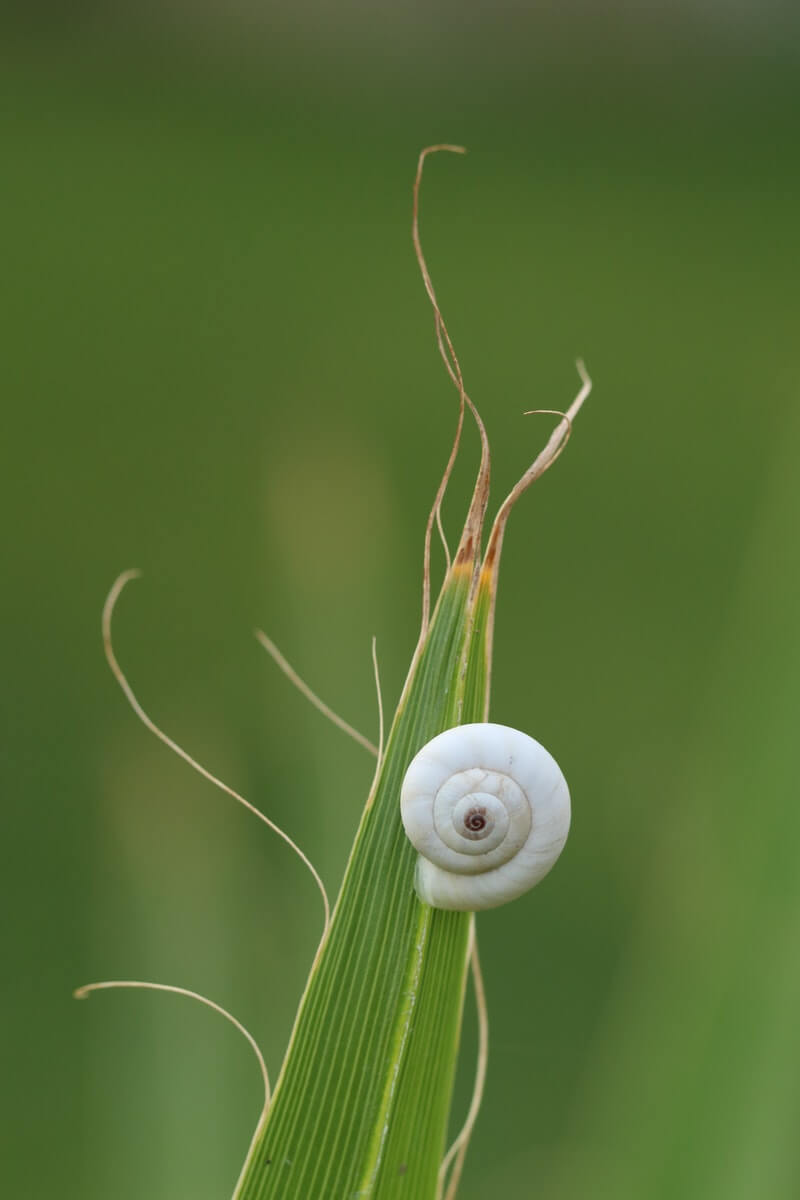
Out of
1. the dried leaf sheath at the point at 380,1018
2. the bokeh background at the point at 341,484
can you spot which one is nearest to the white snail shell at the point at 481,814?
the dried leaf sheath at the point at 380,1018

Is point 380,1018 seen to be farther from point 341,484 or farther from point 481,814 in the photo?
point 341,484

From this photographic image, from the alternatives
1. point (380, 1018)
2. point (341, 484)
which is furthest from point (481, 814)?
point (341, 484)

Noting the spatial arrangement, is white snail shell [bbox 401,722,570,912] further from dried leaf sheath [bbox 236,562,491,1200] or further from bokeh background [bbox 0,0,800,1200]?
bokeh background [bbox 0,0,800,1200]

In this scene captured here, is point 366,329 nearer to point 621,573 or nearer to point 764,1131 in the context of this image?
point 621,573

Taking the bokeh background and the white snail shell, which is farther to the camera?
the bokeh background

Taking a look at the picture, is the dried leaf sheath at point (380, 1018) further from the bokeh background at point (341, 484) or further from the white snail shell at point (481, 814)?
the bokeh background at point (341, 484)

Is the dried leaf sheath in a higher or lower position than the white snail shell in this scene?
lower

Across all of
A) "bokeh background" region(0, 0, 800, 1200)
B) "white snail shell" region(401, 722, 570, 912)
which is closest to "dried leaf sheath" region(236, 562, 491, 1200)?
"white snail shell" region(401, 722, 570, 912)
